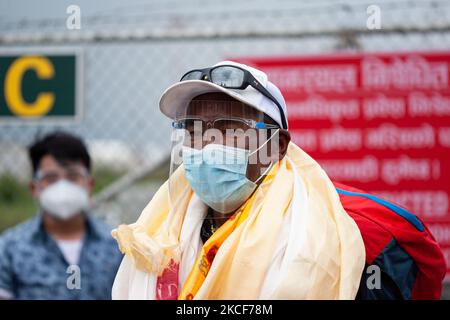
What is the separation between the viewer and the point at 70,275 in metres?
3.30

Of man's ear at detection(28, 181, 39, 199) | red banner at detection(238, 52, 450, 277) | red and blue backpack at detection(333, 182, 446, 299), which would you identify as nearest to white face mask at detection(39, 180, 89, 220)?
man's ear at detection(28, 181, 39, 199)

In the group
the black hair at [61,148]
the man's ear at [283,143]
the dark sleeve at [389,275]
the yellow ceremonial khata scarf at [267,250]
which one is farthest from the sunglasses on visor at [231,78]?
the black hair at [61,148]

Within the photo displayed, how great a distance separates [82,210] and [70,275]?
51 cm

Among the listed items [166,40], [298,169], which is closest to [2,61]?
[166,40]

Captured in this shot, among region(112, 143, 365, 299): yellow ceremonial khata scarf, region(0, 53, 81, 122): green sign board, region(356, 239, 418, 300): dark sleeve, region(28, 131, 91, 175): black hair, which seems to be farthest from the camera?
region(0, 53, 81, 122): green sign board

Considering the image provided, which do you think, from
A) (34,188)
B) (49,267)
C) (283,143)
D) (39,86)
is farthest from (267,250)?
(39,86)

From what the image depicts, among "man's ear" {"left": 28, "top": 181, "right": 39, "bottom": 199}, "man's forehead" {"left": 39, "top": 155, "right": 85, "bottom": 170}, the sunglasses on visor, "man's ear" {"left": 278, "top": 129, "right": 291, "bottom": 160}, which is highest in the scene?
the sunglasses on visor

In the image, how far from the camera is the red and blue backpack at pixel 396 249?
1901mm

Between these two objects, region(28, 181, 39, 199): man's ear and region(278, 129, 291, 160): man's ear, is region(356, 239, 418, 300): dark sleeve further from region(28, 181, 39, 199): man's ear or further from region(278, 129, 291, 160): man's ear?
region(28, 181, 39, 199): man's ear

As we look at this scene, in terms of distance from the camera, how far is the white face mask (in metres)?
3.67

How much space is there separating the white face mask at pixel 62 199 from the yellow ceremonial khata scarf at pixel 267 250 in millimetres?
1714

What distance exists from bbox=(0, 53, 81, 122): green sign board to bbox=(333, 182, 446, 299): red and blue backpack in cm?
215

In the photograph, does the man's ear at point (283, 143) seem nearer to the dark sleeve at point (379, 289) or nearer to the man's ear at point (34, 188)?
the dark sleeve at point (379, 289)

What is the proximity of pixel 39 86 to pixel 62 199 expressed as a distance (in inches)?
26.7
